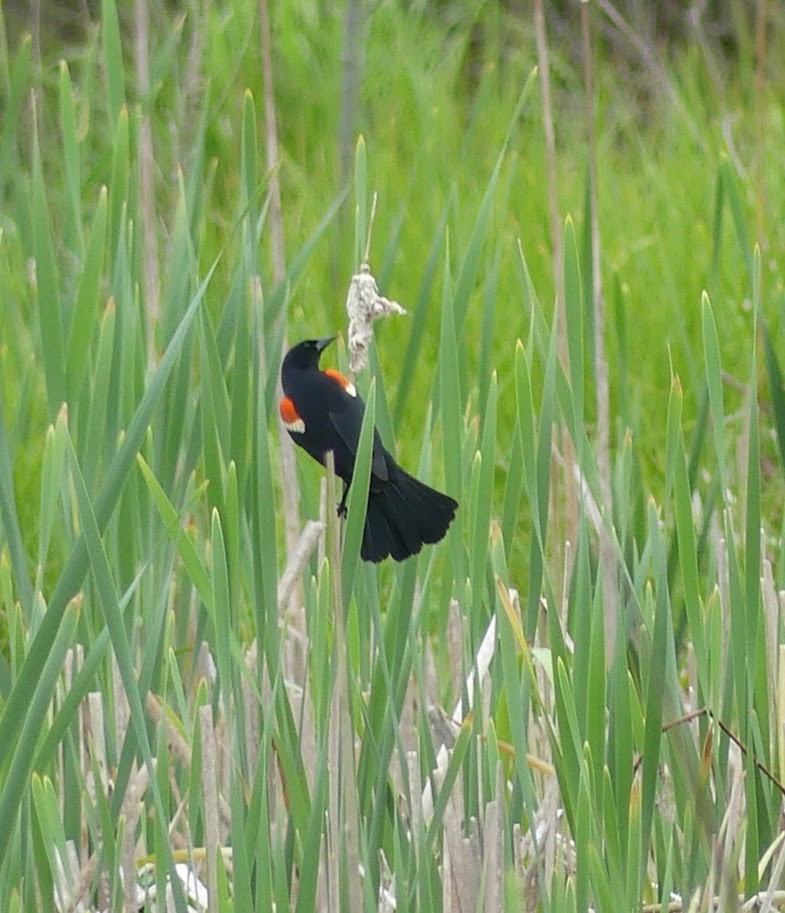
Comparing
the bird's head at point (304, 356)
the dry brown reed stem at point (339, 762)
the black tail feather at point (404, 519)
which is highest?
the bird's head at point (304, 356)

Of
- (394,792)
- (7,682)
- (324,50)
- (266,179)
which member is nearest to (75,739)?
(7,682)

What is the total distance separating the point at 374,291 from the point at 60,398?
1.16ft

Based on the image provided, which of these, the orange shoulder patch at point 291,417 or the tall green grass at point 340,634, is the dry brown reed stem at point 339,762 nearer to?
the tall green grass at point 340,634

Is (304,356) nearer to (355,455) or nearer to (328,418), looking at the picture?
(328,418)

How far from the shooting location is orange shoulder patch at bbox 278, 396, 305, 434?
1371 mm

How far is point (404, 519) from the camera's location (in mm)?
1206

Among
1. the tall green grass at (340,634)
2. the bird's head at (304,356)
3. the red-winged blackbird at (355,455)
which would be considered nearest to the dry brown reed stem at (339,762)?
the tall green grass at (340,634)

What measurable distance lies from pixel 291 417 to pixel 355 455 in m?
0.21

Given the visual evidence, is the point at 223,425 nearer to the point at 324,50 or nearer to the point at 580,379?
the point at 580,379

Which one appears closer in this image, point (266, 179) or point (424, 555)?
point (266, 179)

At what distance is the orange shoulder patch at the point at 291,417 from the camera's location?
137 cm

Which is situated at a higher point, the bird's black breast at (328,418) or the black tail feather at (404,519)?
the bird's black breast at (328,418)

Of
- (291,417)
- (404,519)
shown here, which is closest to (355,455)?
(404,519)

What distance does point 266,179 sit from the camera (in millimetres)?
1263
